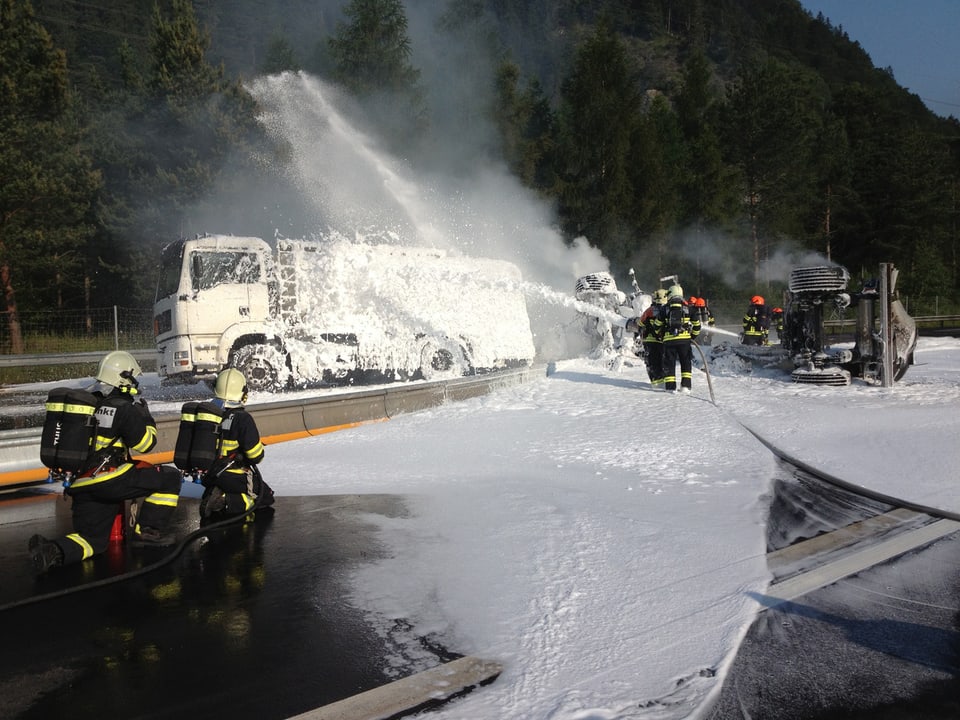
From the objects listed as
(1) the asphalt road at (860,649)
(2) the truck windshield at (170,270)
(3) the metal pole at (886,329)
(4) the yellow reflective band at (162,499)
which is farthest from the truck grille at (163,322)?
(3) the metal pole at (886,329)

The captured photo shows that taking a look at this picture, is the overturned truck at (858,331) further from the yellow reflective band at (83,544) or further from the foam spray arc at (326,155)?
the foam spray arc at (326,155)

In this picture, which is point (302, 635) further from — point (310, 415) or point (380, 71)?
point (380, 71)

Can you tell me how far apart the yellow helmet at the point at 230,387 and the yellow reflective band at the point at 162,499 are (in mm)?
908

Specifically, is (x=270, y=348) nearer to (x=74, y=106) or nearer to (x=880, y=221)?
(x=74, y=106)

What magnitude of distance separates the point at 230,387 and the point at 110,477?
1.22 m

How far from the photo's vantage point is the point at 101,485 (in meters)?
5.02

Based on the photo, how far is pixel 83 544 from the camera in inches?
197

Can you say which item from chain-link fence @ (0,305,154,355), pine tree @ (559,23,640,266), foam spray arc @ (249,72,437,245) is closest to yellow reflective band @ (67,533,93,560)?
chain-link fence @ (0,305,154,355)

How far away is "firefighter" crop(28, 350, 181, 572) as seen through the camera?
4.96 metres

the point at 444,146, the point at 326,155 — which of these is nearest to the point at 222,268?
the point at 326,155

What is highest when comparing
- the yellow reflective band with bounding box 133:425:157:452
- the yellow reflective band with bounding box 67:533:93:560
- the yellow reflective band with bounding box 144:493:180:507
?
the yellow reflective band with bounding box 133:425:157:452

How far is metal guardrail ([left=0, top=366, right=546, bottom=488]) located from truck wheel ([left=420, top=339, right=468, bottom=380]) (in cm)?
303

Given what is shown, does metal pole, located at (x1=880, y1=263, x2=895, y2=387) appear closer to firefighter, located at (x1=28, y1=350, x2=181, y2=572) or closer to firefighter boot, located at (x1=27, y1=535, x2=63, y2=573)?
firefighter, located at (x1=28, y1=350, x2=181, y2=572)

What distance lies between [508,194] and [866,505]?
A: 104 ft
